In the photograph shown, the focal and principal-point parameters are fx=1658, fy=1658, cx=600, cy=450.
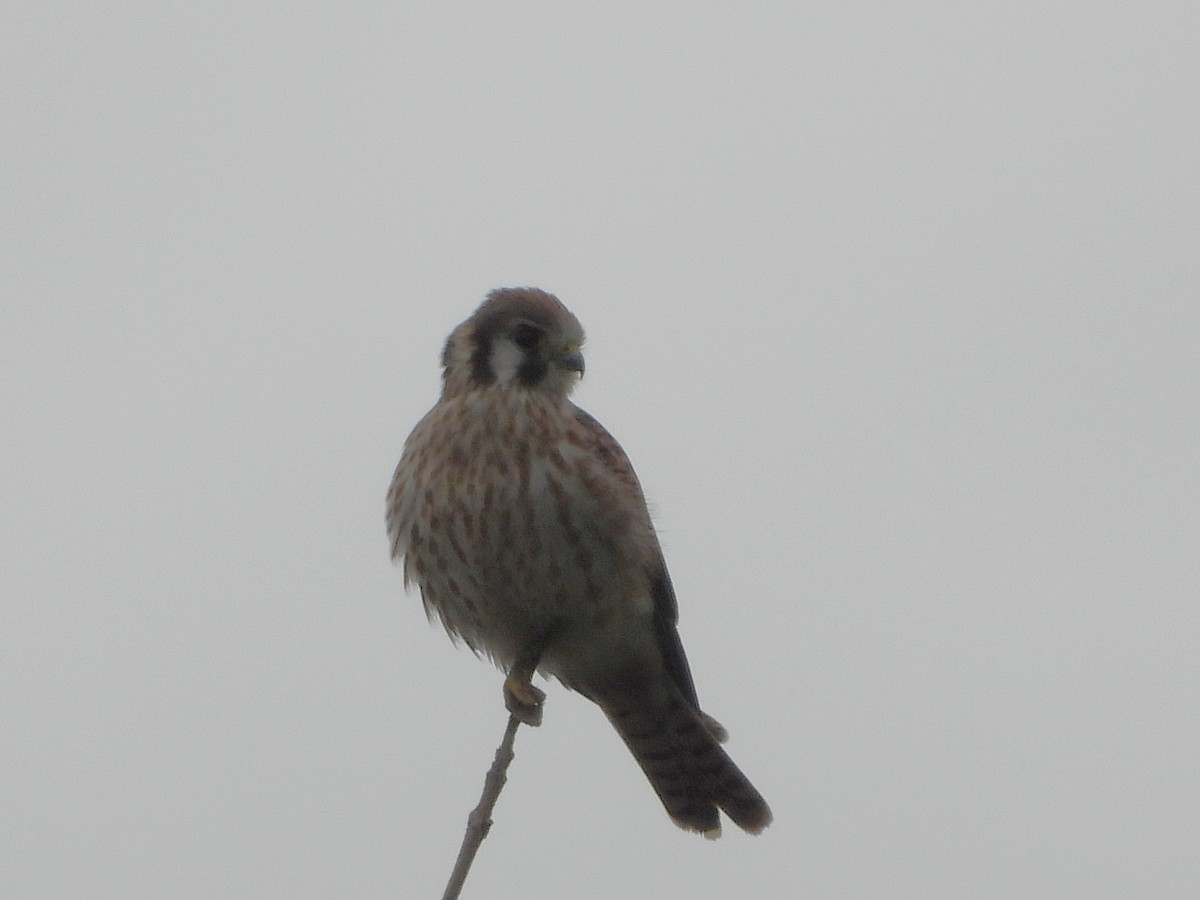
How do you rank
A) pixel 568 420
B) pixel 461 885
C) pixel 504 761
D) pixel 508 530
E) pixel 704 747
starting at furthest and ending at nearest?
pixel 704 747, pixel 568 420, pixel 508 530, pixel 504 761, pixel 461 885

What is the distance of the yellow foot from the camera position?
3745 millimetres

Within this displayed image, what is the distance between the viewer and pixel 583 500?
435 centimetres

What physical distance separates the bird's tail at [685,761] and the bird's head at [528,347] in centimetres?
94

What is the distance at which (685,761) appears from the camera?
487 cm

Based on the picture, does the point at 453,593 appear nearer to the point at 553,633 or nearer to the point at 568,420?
the point at 553,633

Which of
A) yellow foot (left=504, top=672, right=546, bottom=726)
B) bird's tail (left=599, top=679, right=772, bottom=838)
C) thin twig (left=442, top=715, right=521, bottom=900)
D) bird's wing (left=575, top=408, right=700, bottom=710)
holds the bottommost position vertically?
thin twig (left=442, top=715, right=521, bottom=900)

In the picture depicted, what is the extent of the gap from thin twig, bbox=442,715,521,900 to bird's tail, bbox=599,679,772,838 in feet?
5.00

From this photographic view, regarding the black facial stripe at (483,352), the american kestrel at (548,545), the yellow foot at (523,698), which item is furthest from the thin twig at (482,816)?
the black facial stripe at (483,352)

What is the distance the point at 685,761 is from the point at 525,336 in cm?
133

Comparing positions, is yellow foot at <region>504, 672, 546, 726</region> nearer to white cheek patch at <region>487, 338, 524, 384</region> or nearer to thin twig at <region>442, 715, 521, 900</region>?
thin twig at <region>442, 715, 521, 900</region>

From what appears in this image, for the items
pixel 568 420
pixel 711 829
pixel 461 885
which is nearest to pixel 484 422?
pixel 568 420

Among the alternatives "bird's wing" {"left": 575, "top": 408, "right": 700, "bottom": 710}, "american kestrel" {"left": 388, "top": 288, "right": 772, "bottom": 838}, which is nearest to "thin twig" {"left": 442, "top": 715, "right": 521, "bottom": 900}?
"american kestrel" {"left": 388, "top": 288, "right": 772, "bottom": 838}

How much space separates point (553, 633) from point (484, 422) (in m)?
0.60

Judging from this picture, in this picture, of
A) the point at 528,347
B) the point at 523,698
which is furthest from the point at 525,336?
the point at 523,698
